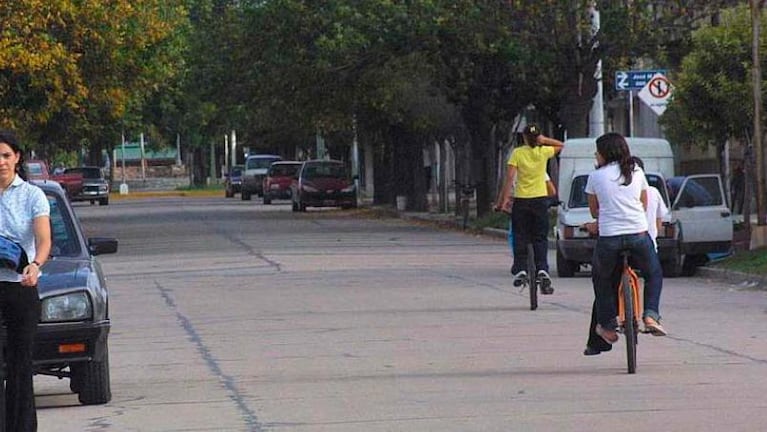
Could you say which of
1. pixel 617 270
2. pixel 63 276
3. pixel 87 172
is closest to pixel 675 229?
pixel 617 270

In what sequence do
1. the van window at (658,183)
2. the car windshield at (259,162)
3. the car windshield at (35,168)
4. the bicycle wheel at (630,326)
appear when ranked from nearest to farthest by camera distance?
the bicycle wheel at (630,326) → the van window at (658,183) → the car windshield at (35,168) → the car windshield at (259,162)

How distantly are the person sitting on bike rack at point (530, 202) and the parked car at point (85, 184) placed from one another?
55.9 metres

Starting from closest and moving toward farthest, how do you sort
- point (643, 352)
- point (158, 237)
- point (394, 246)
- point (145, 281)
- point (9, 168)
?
point (9, 168) → point (643, 352) → point (145, 281) → point (394, 246) → point (158, 237)

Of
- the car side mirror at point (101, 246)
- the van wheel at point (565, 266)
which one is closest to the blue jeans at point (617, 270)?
the car side mirror at point (101, 246)

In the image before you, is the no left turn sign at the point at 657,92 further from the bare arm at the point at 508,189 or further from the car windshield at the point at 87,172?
the car windshield at the point at 87,172

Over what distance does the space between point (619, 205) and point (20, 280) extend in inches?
219

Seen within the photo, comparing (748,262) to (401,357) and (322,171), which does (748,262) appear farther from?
(322,171)

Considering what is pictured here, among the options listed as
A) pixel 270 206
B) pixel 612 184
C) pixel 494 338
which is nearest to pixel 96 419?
pixel 612 184

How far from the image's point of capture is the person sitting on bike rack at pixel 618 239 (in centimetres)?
1341

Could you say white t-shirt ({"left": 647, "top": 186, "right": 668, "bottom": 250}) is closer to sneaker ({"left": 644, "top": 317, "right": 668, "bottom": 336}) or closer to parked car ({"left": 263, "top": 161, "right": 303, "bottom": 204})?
sneaker ({"left": 644, "top": 317, "right": 668, "bottom": 336})

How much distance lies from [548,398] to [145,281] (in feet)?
52.1

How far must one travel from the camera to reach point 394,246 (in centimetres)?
3600

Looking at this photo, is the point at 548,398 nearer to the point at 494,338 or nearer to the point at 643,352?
the point at 643,352

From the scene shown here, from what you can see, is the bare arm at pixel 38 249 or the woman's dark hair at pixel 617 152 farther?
the woman's dark hair at pixel 617 152
